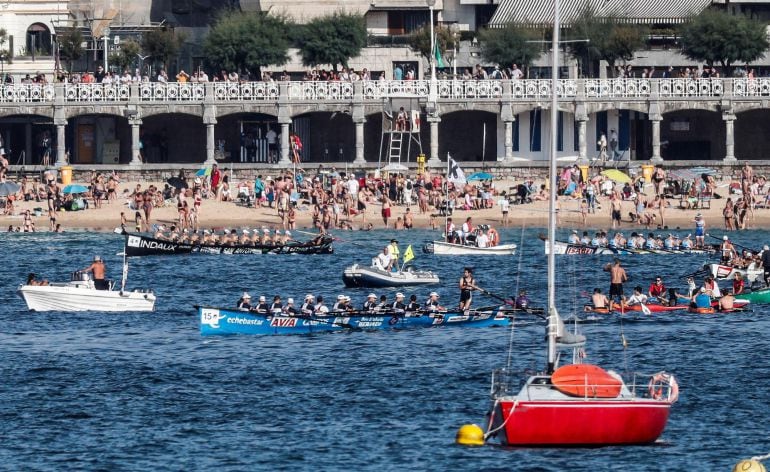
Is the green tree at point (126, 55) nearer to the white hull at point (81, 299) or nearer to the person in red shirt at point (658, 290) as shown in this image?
the white hull at point (81, 299)

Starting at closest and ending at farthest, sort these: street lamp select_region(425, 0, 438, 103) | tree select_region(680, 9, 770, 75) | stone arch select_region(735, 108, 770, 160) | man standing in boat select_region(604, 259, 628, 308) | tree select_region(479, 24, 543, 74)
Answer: man standing in boat select_region(604, 259, 628, 308), street lamp select_region(425, 0, 438, 103), tree select_region(680, 9, 770, 75), tree select_region(479, 24, 543, 74), stone arch select_region(735, 108, 770, 160)

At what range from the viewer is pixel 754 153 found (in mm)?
103750

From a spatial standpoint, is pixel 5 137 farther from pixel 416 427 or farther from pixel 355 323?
pixel 416 427

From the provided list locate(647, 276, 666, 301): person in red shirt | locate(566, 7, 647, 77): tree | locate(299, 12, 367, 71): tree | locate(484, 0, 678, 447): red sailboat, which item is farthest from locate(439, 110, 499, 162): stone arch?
locate(484, 0, 678, 447): red sailboat

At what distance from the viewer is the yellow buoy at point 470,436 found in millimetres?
45094

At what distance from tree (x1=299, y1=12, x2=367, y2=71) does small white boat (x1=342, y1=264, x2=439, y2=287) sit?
31709mm

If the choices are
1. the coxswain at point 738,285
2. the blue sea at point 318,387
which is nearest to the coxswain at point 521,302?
the blue sea at point 318,387

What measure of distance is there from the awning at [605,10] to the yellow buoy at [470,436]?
206 feet

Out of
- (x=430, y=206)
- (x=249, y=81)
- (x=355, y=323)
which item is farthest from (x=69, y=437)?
(x=249, y=81)

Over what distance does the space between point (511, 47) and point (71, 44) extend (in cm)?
2369

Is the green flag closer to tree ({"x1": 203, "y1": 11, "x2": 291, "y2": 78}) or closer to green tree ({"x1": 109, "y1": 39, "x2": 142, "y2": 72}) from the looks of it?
tree ({"x1": 203, "y1": 11, "x2": 291, "y2": 78})

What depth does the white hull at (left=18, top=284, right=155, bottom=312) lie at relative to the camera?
6669cm

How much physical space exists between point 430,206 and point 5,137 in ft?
80.8

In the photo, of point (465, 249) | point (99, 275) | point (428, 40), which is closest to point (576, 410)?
point (99, 275)
